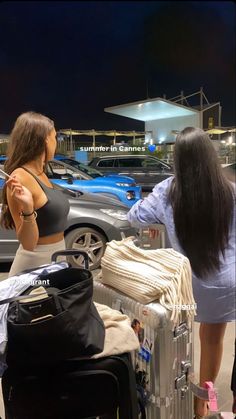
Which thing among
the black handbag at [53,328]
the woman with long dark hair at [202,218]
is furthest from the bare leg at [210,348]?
the black handbag at [53,328]

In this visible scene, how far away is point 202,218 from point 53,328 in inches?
39.1

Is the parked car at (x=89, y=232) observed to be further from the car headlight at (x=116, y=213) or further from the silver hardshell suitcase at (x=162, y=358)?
the silver hardshell suitcase at (x=162, y=358)

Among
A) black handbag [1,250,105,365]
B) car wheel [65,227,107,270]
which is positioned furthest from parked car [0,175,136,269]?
black handbag [1,250,105,365]

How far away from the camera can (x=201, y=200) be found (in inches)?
75.3

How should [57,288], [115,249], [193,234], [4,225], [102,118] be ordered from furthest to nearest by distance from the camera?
[102,118]
[4,225]
[193,234]
[115,249]
[57,288]

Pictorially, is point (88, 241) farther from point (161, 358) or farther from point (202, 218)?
point (161, 358)

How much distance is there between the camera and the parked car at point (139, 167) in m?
15.2

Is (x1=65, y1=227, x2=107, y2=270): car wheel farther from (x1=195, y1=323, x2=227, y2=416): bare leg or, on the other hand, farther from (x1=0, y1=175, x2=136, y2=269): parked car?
(x1=195, y1=323, x2=227, y2=416): bare leg

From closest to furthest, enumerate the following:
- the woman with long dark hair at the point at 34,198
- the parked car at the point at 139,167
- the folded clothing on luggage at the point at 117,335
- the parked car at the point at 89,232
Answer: the folded clothing on luggage at the point at 117,335, the woman with long dark hair at the point at 34,198, the parked car at the point at 89,232, the parked car at the point at 139,167

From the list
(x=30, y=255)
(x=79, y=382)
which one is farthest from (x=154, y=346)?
(x=30, y=255)

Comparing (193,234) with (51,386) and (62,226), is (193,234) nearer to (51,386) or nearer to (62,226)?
(62,226)

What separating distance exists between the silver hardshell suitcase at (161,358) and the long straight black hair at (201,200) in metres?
0.47

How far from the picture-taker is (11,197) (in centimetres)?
206

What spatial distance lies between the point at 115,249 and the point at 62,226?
0.64 metres
